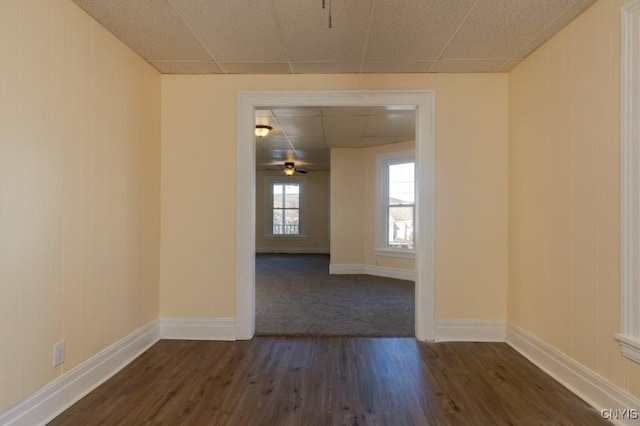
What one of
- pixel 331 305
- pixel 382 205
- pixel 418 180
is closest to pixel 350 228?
pixel 382 205

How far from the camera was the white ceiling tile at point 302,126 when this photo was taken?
4.57 metres

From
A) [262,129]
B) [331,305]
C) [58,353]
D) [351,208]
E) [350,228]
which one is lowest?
[331,305]

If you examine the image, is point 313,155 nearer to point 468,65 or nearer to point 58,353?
point 468,65

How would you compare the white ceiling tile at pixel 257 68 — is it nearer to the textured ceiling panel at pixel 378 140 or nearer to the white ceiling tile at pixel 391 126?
the white ceiling tile at pixel 391 126

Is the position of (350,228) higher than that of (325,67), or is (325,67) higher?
(325,67)

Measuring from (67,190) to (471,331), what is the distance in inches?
129

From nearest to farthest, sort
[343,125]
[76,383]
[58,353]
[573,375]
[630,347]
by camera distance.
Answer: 1. [630,347]
2. [58,353]
3. [76,383]
4. [573,375]
5. [343,125]

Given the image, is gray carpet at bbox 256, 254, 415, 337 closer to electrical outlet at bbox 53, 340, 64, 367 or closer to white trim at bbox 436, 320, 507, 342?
white trim at bbox 436, 320, 507, 342

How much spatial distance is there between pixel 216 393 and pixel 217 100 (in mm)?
2399

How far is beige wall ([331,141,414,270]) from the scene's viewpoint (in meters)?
6.66

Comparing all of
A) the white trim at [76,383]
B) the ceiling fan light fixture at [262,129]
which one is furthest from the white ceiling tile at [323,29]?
the white trim at [76,383]

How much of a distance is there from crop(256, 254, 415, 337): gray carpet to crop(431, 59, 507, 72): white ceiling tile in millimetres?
2423

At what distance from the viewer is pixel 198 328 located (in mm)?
3129

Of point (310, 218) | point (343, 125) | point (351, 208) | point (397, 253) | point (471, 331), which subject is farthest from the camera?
point (310, 218)
